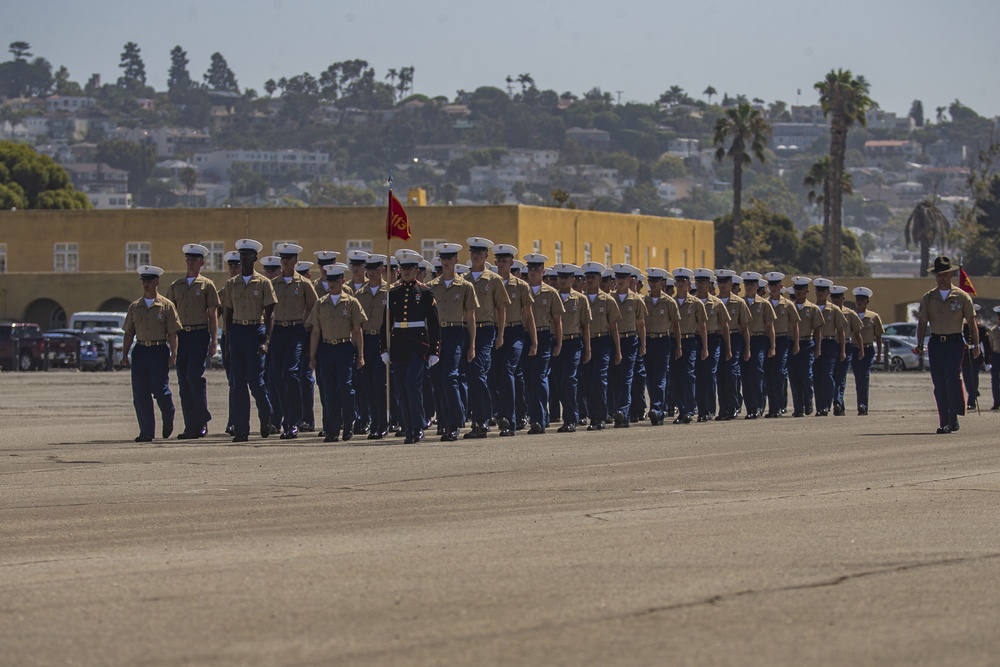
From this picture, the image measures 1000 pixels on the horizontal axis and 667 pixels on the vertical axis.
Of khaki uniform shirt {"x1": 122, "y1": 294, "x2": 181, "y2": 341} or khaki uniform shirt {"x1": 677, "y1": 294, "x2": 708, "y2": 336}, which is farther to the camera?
khaki uniform shirt {"x1": 677, "y1": 294, "x2": 708, "y2": 336}

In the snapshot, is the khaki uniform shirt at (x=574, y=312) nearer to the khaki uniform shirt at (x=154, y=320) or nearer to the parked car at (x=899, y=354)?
the khaki uniform shirt at (x=154, y=320)

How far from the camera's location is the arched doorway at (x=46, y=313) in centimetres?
7062

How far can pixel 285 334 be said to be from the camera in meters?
19.0

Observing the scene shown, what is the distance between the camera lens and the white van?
58.0 m

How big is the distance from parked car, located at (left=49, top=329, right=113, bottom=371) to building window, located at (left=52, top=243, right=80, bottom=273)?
1855 cm

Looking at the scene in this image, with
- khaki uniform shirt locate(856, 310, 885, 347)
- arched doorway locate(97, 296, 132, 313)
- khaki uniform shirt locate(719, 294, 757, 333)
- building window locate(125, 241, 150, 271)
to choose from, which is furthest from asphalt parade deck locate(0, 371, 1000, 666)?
building window locate(125, 241, 150, 271)

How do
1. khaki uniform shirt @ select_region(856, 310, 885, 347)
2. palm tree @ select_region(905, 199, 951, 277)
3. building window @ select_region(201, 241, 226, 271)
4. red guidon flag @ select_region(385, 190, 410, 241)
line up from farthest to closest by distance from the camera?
palm tree @ select_region(905, 199, 951, 277), building window @ select_region(201, 241, 226, 271), khaki uniform shirt @ select_region(856, 310, 885, 347), red guidon flag @ select_region(385, 190, 410, 241)

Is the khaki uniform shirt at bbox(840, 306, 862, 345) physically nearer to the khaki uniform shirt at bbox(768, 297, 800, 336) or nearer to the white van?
the khaki uniform shirt at bbox(768, 297, 800, 336)

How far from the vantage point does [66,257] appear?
7238cm

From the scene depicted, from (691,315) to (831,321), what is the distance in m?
3.13

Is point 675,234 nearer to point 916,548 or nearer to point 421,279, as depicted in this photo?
point 421,279

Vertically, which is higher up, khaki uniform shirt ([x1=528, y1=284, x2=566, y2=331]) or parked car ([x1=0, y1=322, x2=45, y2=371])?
khaki uniform shirt ([x1=528, y1=284, x2=566, y2=331])

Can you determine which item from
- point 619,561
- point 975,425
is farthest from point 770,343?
point 619,561

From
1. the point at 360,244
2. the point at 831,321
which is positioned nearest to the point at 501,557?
the point at 831,321
